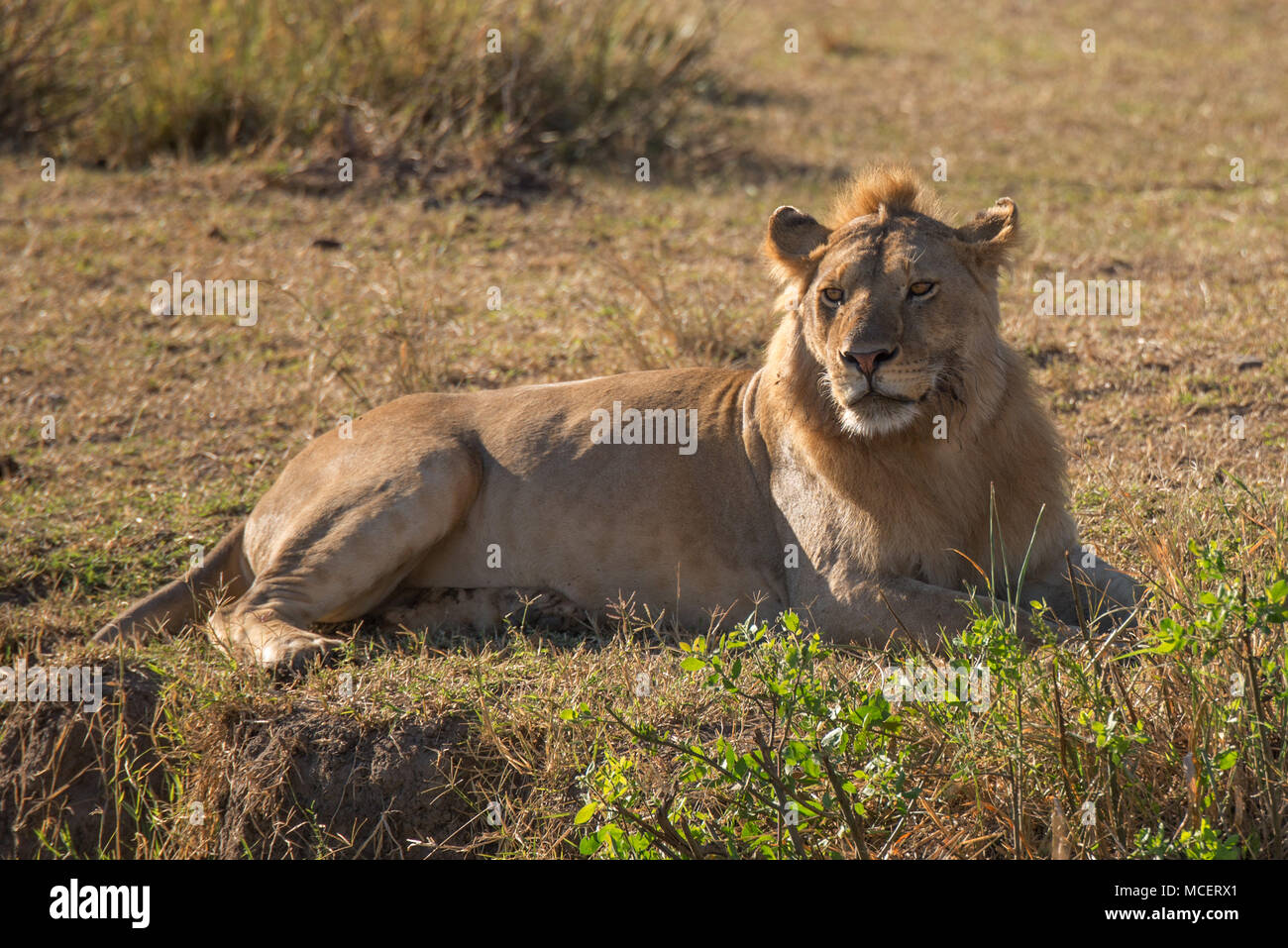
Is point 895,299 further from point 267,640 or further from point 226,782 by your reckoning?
point 226,782

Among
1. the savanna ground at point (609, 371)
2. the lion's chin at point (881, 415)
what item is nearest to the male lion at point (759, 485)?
the lion's chin at point (881, 415)

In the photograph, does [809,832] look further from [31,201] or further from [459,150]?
[31,201]

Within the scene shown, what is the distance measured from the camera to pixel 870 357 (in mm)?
4336

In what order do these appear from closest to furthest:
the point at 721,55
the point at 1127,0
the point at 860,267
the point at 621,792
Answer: the point at 621,792, the point at 860,267, the point at 721,55, the point at 1127,0

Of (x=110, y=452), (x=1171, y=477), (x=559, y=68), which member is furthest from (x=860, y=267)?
(x=559, y=68)

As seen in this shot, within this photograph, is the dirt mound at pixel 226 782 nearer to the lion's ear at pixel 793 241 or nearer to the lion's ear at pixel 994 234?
the lion's ear at pixel 793 241

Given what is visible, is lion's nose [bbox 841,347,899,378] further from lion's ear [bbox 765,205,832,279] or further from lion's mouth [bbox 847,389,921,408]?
lion's ear [bbox 765,205,832,279]

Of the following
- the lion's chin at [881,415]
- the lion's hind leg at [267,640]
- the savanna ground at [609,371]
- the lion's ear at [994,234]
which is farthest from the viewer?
the lion's hind leg at [267,640]

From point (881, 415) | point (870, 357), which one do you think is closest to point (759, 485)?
point (881, 415)

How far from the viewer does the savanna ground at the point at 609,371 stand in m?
3.61

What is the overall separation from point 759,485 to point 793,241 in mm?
893

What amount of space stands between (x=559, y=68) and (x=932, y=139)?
3.11 m

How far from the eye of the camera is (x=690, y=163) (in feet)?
36.4

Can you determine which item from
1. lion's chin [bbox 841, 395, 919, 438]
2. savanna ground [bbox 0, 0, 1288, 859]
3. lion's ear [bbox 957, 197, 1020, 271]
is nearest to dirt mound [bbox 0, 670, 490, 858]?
savanna ground [bbox 0, 0, 1288, 859]
